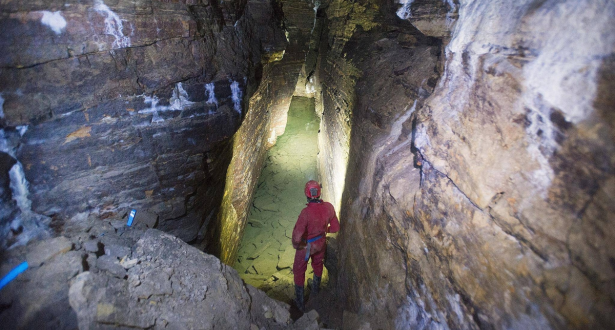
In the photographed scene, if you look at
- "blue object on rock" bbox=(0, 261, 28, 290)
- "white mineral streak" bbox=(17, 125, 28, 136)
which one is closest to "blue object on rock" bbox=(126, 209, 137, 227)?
"blue object on rock" bbox=(0, 261, 28, 290)

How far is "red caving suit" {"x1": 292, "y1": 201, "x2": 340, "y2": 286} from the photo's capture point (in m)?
3.78

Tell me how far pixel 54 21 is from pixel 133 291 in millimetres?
2058

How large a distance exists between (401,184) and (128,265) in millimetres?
2312

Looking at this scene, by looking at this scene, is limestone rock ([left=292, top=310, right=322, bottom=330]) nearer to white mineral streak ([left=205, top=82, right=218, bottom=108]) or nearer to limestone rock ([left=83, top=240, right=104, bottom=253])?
limestone rock ([left=83, top=240, right=104, bottom=253])

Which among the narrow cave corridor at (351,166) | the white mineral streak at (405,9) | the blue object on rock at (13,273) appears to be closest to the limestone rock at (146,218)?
the narrow cave corridor at (351,166)

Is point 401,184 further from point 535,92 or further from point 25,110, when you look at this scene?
A: point 25,110

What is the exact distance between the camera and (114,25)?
7.33ft

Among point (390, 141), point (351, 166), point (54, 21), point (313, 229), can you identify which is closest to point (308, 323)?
point (313, 229)

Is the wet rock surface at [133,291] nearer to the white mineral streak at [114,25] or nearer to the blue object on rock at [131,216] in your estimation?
the blue object on rock at [131,216]

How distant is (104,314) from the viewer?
5.89ft

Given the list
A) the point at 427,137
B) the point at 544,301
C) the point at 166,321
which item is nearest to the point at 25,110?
the point at 166,321

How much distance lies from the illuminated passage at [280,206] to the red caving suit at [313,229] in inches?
34.8

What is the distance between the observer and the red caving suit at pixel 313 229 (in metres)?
3.78

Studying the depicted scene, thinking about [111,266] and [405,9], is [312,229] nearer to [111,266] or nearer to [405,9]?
[111,266]
